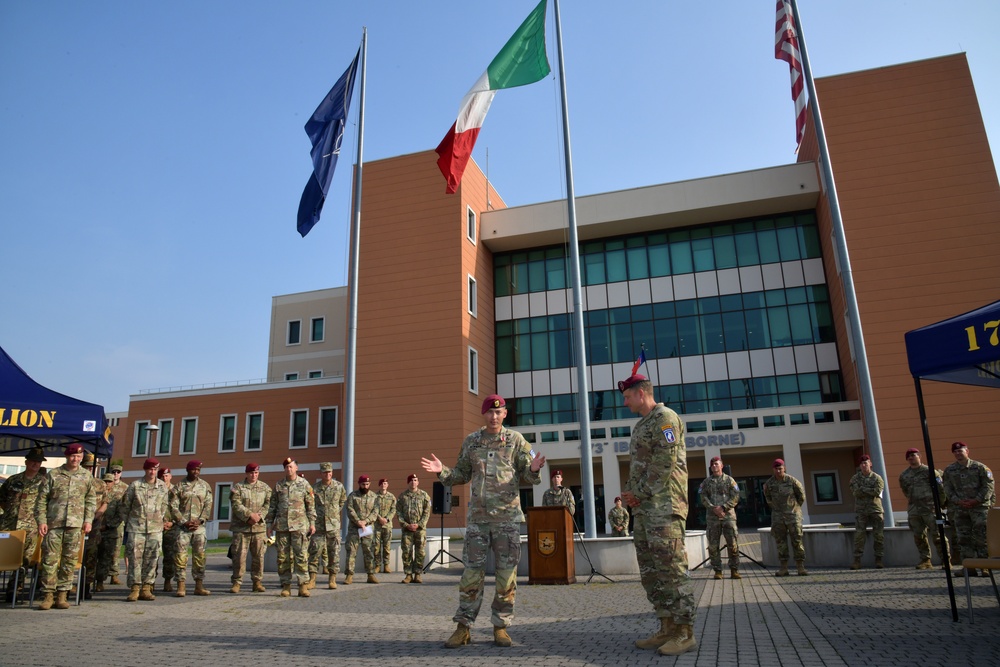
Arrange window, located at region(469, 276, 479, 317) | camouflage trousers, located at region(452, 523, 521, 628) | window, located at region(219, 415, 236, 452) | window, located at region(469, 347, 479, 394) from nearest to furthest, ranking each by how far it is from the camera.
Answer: camouflage trousers, located at region(452, 523, 521, 628) < window, located at region(469, 347, 479, 394) < window, located at region(469, 276, 479, 317) < window, located at region(219, 415, 236, 452)

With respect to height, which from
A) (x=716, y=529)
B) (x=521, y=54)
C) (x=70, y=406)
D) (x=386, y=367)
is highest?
(x=521, y=54)

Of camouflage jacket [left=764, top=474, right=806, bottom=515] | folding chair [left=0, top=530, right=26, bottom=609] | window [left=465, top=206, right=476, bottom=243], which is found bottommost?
folding chair [left=0, top=530, right=26, bottom=609]

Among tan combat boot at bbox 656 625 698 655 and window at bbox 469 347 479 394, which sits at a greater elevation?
window at bbox 469 347 479 394

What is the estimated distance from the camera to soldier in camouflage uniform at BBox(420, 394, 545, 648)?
5887 millimetres

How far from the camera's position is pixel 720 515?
11578 mm

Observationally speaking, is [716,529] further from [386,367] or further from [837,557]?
[386,367]

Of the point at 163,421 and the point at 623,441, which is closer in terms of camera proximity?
the point at 623,441

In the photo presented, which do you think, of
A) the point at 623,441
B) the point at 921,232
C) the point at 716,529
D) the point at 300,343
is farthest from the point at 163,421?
the point at 921,232

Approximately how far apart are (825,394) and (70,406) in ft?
96.2

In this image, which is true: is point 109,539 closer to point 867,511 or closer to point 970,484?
point 867,511

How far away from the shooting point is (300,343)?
46375mm

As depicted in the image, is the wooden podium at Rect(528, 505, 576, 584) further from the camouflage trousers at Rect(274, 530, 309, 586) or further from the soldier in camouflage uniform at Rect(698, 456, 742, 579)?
the camouflage trousers at Rect(274, 530, 309, 586)

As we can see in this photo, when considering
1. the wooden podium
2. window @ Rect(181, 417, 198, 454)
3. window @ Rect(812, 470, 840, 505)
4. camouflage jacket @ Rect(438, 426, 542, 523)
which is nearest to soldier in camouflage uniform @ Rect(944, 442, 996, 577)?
the wooden podium

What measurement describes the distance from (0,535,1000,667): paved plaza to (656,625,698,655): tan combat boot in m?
0.09
